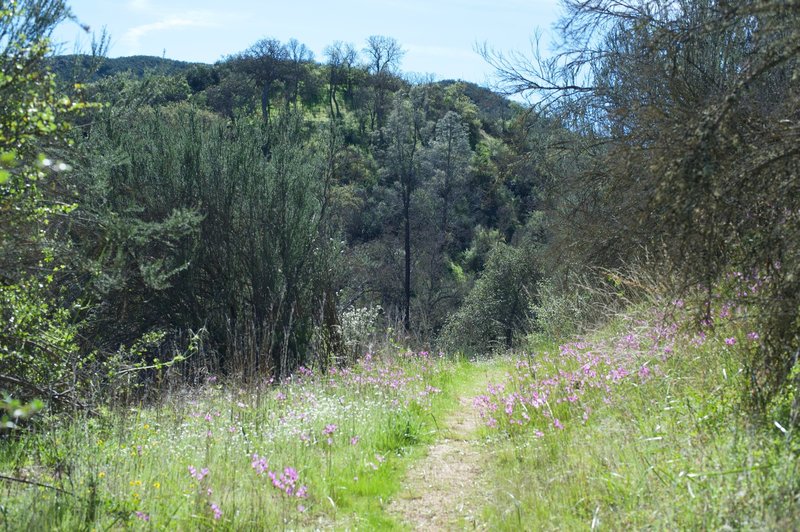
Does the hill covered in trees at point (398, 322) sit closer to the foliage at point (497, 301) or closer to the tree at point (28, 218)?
the tree at point (28, 218)

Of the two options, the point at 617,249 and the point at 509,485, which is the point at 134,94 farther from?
the point at 509,485

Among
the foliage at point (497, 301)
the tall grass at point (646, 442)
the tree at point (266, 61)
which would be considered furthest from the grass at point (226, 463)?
the tree at point (266, 61)

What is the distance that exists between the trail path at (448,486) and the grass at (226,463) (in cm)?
14

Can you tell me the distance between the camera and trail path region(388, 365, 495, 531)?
14.0 feet

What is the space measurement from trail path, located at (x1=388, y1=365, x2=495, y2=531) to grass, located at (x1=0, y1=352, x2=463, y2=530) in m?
0.14

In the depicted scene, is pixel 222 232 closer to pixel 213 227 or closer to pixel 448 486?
pixel 213 227

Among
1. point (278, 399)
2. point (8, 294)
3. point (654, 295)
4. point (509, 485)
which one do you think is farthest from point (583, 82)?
point (8, 294)

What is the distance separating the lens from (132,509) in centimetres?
356

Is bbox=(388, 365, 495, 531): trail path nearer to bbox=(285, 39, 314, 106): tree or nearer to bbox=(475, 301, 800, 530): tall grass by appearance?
bbox=(475, 301, 800, 530): tall grass

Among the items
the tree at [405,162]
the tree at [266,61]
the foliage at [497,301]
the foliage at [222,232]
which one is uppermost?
the tree at [266,61]

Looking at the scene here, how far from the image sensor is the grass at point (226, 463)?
3584mm

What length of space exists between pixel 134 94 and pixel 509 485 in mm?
8025

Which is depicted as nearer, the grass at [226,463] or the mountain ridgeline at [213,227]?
the grass at [226,463]

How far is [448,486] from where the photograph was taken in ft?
16.0
